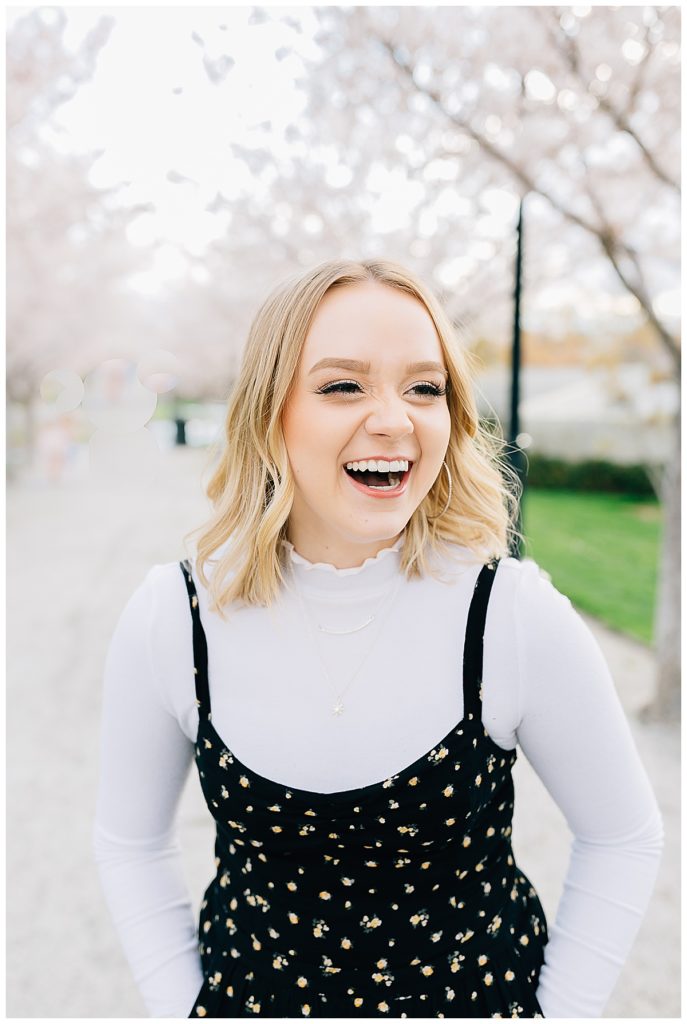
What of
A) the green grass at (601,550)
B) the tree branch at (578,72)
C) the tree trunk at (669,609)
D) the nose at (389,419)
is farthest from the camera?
the green grass at (601,550)

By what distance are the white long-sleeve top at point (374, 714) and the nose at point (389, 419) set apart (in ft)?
0.84

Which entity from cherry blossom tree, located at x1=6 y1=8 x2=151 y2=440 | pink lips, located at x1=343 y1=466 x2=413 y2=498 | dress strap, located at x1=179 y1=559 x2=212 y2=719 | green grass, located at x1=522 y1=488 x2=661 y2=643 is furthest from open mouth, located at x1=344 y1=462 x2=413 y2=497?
cherry blossom tree, located at x1=6 y1=8 x2=151 y2=440

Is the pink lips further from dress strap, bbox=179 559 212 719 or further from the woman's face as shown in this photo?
dress strap, bbox=179 559 212 719

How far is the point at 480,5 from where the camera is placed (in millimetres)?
4453

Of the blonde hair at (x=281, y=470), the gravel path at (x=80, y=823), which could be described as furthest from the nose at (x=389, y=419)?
the gravel path at (x=80, y=823)

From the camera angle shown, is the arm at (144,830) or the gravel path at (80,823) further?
the gravel path at (80,823)

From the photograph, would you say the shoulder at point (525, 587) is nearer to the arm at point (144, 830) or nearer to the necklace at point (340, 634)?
the necklace at point (340, 634)

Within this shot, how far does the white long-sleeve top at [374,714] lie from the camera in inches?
49.9

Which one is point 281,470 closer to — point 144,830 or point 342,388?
point 342,388

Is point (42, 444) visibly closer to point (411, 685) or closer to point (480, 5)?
point (480, 5)

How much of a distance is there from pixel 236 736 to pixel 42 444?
73.6 feet

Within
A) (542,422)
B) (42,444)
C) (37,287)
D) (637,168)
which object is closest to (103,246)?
(37,287)

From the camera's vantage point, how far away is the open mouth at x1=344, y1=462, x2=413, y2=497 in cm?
126

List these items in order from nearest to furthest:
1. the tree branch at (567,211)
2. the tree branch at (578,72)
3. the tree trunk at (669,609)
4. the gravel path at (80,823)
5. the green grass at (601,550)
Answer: the gravel path at (80,823) < the tree branch at (578,72) < the tree branch at (567,211) < the tree trunk at (669,609) < the green grass at (601,550)
